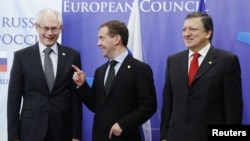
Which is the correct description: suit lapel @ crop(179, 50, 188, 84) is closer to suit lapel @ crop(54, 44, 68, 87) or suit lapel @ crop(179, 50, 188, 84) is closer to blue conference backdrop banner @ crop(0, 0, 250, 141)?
blue conference backdrop banner @ crop(0, 0, 250, 141)

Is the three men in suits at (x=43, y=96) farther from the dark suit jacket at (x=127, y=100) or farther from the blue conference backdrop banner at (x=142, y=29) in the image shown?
the blue conference backdrop banner at (x=142, y=29)

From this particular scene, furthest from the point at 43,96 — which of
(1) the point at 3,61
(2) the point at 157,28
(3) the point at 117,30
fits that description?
(2) the point at 157,28

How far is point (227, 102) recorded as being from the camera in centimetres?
318

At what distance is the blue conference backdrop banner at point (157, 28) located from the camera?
398 centimetres

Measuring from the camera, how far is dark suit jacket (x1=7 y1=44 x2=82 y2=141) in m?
3.46

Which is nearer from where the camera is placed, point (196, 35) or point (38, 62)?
point (196, 35)

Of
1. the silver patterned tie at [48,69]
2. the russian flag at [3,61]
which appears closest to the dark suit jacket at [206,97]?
the silver patterned tie at [48,69]

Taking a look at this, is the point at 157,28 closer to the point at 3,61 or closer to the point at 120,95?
the point at 120,95

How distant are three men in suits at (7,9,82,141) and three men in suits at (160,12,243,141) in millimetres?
682

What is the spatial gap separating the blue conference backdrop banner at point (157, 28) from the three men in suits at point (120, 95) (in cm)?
63

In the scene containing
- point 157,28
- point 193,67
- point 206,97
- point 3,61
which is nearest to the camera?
point 206,97

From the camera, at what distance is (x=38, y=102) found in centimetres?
347

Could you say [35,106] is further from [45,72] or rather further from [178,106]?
[178,106]

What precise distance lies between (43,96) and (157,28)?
3.92 ft
